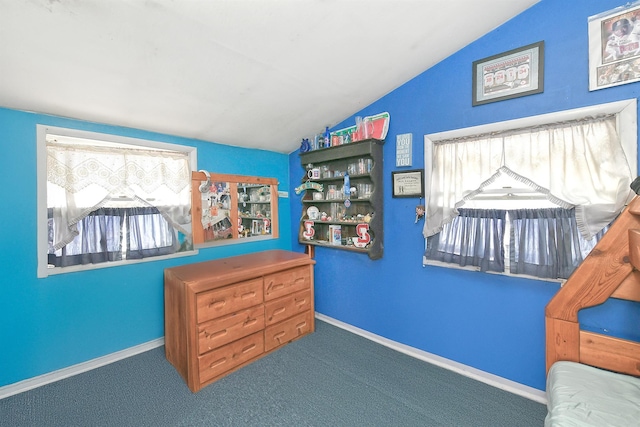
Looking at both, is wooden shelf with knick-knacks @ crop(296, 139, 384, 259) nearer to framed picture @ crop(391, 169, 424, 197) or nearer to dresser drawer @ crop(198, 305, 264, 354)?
framed picture @ crop(391, 169, 424, 197)

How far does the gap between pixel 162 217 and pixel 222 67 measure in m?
1.57

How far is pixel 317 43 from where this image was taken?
182 centimetres

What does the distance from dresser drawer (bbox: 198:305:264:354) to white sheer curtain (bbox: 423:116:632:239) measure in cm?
174

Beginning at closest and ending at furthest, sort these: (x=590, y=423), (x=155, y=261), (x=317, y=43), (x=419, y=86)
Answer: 1. (x=590, y=423)
2. (x=317, y=43)
3. (x=419, y=86)
4. (x=155, y=261)

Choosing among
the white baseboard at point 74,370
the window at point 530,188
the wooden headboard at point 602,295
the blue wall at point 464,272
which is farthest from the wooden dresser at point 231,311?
the wooden headboard at point 602,295

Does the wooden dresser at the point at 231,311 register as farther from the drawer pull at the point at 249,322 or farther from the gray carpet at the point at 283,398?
the gray carpet at the point at 283,398

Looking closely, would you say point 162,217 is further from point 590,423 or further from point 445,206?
point 590,423

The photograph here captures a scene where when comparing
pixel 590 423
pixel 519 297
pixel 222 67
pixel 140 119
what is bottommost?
pixel 590 423

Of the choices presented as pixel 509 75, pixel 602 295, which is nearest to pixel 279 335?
pixel 602 295

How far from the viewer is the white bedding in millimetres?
1062

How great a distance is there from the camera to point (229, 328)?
88.0 inches

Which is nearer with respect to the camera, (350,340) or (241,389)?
(241,389)

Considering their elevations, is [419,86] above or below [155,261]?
above

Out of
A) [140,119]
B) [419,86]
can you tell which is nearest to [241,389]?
[140,119]
